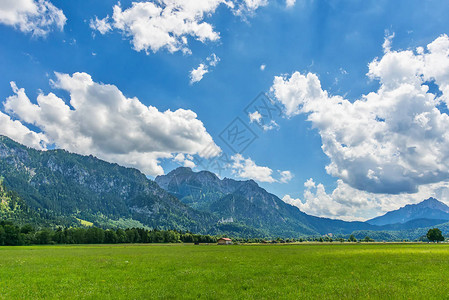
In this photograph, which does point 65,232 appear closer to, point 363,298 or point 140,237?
point 140,237

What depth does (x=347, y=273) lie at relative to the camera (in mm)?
25297

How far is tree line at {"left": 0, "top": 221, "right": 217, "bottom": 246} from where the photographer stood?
133625 millimetres

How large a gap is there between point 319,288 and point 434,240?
714ft

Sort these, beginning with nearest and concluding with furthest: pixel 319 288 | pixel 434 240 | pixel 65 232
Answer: pixel 319 288, pixel 65 232, pixel 434 240

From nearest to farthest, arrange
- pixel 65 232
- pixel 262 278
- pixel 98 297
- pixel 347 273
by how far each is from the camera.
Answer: pixel 98 297
pixel 262 278
pixel 347 273
pixel 65 232

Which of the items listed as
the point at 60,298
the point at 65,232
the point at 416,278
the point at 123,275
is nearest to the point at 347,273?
the point at 416,278

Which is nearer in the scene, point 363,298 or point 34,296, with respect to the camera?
point 363,298

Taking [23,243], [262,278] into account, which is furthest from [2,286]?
[23,243]

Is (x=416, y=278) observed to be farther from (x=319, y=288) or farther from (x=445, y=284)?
(x=319, y=288)

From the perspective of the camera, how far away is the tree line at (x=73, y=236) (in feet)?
438

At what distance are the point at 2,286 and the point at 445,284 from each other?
34353 millimetres

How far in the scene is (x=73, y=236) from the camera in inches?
6491

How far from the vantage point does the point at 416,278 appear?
2184 cm

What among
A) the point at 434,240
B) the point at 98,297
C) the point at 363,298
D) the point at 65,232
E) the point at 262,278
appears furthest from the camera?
the point at 434,240
